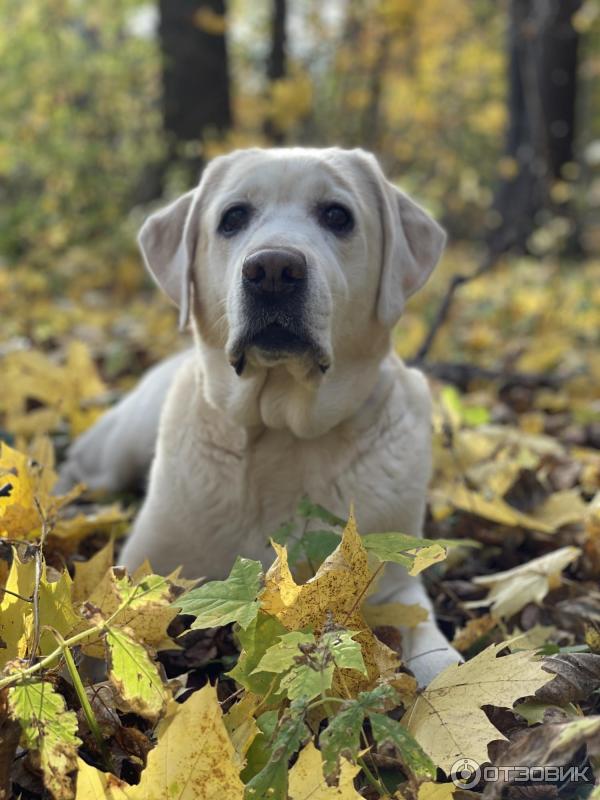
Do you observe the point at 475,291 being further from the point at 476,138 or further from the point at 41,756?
the point at 476,138

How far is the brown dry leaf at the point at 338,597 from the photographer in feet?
5.64

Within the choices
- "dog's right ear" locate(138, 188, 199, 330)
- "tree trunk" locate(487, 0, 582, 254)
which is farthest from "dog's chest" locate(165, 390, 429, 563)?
"tree trunk" locate(487, 0, 582, 254)

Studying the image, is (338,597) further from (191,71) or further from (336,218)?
(191,71)

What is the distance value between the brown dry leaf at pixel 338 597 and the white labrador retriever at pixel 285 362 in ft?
2.26

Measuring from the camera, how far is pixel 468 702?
1.70m

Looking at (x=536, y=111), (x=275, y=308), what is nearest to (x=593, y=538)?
(x=275, y=308)

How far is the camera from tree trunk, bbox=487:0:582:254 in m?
7.98

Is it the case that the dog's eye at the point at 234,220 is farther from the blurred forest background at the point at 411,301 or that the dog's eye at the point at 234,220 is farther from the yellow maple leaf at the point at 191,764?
the yellow maple leaf at the point at 191,764

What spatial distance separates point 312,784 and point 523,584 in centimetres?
132

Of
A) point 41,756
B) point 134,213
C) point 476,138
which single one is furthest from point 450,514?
point 476,138

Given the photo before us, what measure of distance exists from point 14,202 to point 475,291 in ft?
15.9

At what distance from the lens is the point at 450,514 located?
3.38 m

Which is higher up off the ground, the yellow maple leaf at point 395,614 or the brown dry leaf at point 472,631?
the yellow maple leaf at point 395,614

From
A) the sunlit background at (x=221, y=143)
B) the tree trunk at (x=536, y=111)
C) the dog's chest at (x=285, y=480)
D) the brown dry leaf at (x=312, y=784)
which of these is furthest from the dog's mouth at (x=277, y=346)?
the tree trunk at (x=536, y=111)
